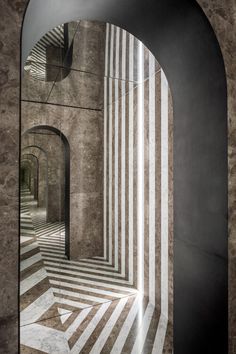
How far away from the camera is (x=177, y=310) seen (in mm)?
Answer: 1833

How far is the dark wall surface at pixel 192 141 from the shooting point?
1431mm

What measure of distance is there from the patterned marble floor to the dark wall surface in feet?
3.58

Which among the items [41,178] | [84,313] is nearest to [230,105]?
[84,313]

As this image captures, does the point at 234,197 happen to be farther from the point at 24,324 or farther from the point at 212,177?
the point at 24,324

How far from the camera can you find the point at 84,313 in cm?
320

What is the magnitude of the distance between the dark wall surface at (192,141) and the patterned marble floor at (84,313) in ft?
3.58

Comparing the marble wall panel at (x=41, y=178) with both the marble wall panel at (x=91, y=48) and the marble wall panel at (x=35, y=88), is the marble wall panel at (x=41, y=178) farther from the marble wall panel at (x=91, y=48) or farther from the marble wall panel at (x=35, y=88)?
the marble wall panel at (x=91, y=48)

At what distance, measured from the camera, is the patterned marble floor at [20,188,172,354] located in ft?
8.54

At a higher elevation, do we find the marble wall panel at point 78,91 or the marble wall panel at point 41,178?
the marble wall panel at point 78,91

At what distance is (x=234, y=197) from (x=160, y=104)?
6.95 feet

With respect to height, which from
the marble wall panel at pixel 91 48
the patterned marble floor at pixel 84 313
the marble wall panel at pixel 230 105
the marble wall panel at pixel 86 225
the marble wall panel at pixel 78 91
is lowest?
the patterned marble floor at pixel 84 313

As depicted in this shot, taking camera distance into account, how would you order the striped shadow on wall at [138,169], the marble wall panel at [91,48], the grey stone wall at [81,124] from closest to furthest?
the striped shadow on wall at [138,169] < the marble wall panel at [91,48] < the grey stone wall at [81,124]

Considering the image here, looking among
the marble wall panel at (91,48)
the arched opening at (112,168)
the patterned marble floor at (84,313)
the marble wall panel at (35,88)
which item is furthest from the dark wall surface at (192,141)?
the marble wall panel at (35,88)

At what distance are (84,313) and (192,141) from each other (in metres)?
2.73
